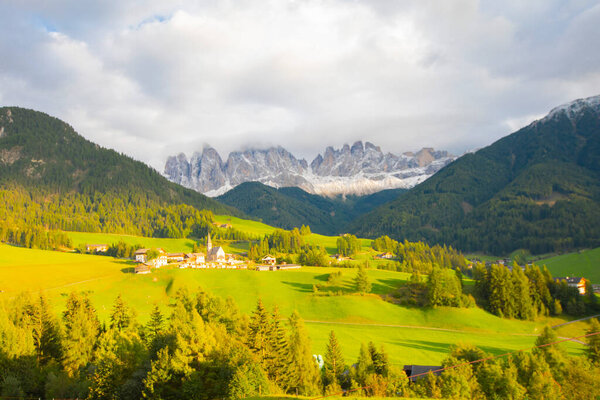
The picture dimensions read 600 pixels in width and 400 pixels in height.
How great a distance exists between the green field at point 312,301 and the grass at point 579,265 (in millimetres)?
66047

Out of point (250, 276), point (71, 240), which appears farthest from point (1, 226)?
point (250, 276)

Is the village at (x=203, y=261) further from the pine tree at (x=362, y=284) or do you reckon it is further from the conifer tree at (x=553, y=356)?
the conifer tree at (x=553, y=356)

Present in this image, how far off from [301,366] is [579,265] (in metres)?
146

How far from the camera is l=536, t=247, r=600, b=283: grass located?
124438mm

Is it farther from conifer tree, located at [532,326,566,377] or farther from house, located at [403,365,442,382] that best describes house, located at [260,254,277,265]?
conifer tree, located at [532,326,566,377]

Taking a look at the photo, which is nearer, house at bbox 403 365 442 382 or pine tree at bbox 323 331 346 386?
pine tree at bbox 323 331 346 386

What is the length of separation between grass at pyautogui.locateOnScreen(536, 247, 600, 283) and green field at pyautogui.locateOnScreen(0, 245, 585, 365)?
2600 inches

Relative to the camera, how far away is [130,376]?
30531 mm

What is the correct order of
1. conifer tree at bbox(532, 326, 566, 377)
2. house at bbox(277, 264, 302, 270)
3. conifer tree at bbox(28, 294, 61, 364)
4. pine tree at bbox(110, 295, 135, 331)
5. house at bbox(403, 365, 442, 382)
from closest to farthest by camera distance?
conifer tree at bbox(28, 294, 61, 364) → house at bbox(403, 365, 442, 382) → conifer tree at bbox(532, 326, 566, 377) → pine tree at bbox(110, 295, 135, 331) → house at bbox(277, 264, 302, 270)

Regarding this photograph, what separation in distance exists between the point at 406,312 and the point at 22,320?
66.7 m

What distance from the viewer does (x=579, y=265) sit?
136 meters

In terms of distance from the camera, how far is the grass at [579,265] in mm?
124438

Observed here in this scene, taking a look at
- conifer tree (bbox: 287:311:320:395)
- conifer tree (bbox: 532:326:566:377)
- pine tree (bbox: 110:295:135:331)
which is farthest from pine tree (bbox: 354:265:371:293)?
pine tree (bbox: 110:295:135:331)

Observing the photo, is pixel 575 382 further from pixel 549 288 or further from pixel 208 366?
pixel 549 288
